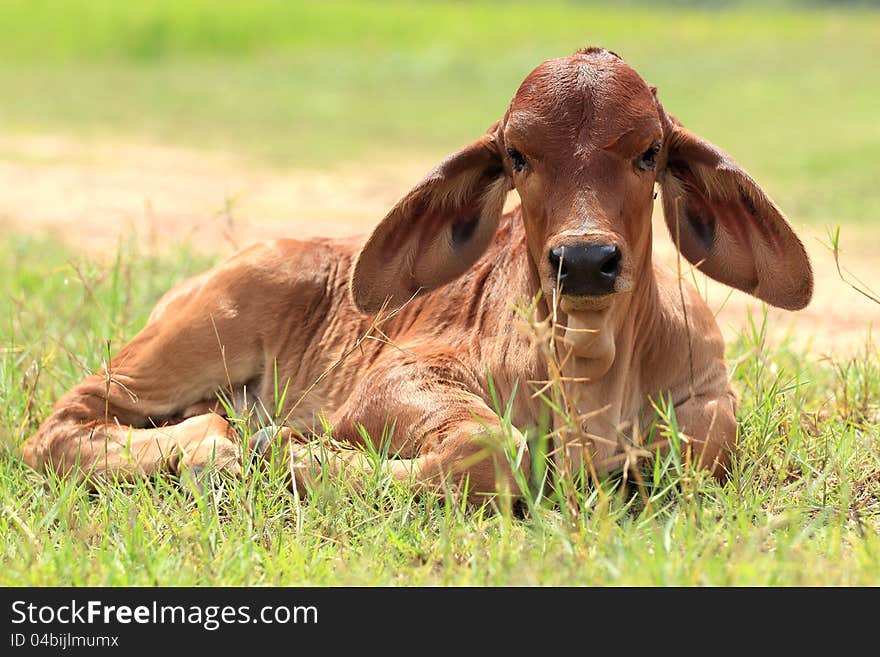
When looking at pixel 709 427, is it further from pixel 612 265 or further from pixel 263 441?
pixel 263 441

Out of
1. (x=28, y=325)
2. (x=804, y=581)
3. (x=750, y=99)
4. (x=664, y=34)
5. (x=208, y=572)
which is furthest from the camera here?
(x=664, y=34)

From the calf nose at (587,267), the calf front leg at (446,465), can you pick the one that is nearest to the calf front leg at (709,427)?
the calf front leg at (446,465)

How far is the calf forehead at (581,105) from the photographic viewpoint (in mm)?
3980

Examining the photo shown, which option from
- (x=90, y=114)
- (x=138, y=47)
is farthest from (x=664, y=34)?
(x=90, y=114)

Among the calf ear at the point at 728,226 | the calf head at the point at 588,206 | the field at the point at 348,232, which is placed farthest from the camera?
the calf ear at the point at 728,226

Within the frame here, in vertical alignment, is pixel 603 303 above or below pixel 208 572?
above

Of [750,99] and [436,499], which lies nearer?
[436,499]

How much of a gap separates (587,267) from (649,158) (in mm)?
529

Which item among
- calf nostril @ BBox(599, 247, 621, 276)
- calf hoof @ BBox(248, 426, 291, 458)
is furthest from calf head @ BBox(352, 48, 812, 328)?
calf hoof @ BBox(248, 426, 291, 458)

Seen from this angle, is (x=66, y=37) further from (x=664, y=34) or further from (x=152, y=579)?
(x=152, y=579)

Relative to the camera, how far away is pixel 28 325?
254 inches

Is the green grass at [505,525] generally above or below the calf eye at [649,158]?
below

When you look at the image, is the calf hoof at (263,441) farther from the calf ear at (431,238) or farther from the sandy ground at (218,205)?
the sandy ground at (218,205)

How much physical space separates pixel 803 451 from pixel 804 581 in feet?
4.29
